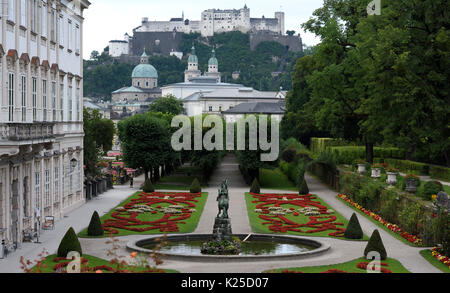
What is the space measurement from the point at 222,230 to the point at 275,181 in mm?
37125

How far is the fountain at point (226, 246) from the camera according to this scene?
25.7 m

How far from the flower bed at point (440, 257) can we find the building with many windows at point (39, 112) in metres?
14.8

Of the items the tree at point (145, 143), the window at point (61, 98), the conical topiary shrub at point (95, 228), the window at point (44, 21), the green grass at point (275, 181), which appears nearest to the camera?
the conical topiary shrub at point (95, 228)

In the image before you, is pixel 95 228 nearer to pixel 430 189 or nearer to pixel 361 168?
pixel 430 189

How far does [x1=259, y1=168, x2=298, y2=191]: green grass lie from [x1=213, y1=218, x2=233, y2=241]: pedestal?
3039cm

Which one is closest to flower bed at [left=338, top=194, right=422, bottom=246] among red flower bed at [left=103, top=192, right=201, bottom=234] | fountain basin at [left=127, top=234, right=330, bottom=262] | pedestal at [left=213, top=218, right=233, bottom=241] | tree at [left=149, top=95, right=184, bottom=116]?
fountain basin at [left=127, top=234, right=330, bottom=262]

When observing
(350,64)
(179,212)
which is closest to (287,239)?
(179,212)

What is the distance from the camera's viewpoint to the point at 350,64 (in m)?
54.3

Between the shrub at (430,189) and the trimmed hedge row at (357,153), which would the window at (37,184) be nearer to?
the shrub at (430,189)

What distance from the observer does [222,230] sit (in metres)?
28.3

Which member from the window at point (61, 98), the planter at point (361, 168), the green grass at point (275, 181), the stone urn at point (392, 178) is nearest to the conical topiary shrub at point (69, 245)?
the window at point (61, 98)

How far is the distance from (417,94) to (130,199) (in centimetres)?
1923
